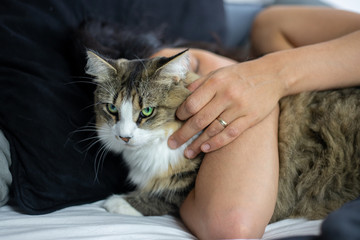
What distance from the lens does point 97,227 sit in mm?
1019

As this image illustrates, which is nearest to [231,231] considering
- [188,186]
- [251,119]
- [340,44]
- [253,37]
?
[188,186]

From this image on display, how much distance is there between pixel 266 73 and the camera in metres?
1.14

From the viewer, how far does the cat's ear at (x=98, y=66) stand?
1.11 m

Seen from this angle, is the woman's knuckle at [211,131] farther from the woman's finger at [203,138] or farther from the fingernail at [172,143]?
the fingernail at [172,143]

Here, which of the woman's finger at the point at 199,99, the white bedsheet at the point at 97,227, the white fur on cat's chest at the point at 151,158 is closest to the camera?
the white bedsheet at the point at 97,227

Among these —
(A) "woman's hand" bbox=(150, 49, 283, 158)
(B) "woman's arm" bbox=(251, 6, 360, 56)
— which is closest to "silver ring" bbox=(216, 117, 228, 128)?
(A) "woman's hand" bbox=(150, 49, 283, 158)

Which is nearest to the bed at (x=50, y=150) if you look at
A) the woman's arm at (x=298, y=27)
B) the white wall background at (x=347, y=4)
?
the woman's arm at (x=298, y=27)

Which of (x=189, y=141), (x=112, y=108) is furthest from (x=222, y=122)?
(x=112, y=108)

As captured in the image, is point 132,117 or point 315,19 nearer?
point 132,117

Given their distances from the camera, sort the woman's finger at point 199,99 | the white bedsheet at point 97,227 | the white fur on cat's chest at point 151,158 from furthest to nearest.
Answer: the white fur on cat's chest at point 151,158, the woman's finger at point 199,99, the white bedsheet at point 97,227

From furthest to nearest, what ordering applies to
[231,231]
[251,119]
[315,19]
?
[315,19] < [251,119] < [231,231]

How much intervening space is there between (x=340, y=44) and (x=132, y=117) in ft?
2.85

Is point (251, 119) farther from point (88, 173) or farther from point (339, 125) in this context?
point (88, 173)

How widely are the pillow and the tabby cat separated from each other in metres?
0.12
